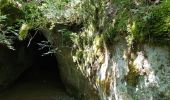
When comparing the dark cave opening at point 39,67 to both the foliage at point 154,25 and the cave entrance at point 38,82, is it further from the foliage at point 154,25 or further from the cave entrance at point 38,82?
the foliage at point 154,25

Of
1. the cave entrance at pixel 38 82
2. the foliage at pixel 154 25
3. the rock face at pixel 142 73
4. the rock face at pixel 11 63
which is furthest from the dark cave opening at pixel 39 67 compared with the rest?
the foliage at pixel 154 25

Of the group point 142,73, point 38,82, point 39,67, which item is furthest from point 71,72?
point 142,73

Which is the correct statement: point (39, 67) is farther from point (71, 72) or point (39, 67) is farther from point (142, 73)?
point (142, 73)

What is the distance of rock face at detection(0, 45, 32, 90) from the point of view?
27.1 feet

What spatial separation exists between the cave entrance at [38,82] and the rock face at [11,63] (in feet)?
0.60

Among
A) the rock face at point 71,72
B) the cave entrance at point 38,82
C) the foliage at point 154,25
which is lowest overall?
the cave entrance at point 38,82

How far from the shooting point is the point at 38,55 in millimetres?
10219

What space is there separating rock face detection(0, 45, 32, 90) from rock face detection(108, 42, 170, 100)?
464 cm

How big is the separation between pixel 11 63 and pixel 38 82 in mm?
928

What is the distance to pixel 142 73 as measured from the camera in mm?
3709

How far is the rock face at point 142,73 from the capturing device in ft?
11.6

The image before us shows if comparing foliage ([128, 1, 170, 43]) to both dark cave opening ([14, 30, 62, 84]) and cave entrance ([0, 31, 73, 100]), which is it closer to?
cave entrance ([0, 31, 73, 100])

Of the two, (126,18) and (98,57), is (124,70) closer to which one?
(126,18)

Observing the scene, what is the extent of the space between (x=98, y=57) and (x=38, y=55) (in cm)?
551
